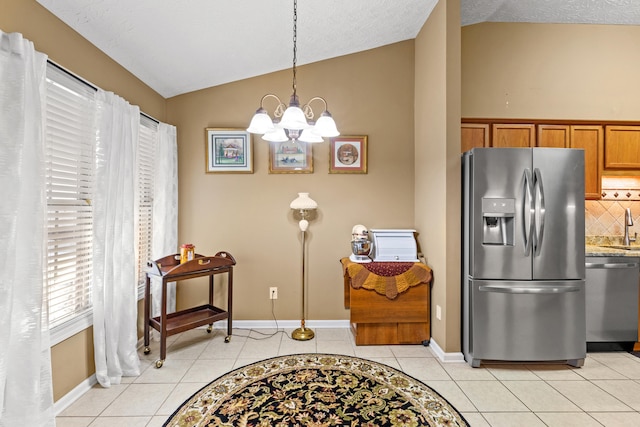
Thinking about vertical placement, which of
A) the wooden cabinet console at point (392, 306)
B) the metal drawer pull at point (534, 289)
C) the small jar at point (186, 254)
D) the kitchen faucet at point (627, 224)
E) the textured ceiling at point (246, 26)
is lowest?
the wooden cabinet console at point (392, 306)

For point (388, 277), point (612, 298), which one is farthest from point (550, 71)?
point (388, 277)

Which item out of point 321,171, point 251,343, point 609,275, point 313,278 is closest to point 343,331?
point 313,278

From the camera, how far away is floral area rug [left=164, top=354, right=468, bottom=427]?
185 cm

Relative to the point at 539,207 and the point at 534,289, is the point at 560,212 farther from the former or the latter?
the point at 534,289

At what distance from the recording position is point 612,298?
272cm

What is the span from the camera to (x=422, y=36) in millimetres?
3104

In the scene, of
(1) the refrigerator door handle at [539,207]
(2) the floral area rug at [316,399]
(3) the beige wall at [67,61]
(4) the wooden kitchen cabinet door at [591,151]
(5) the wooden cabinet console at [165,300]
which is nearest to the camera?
(3) the beige wall at [67,61]

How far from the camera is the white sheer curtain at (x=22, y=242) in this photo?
145 centimetres

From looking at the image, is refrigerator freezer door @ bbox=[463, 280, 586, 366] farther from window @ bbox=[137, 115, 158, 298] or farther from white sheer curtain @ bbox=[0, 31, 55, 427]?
window @ bbox=[137, 115, 158, 298]

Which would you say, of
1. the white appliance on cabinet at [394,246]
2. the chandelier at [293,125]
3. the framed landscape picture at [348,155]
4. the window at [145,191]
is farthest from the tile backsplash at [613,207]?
the window at [145,191]

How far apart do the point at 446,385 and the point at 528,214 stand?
143 centimetres

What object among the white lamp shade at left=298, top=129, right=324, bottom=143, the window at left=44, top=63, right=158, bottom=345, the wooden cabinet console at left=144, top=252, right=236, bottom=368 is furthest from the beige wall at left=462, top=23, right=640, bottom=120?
the window at left=44, top=63, right=158, bottom=345

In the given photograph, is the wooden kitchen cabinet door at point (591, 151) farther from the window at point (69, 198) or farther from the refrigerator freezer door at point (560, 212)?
the window at point (69, 198)

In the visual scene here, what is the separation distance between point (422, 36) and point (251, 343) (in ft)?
11.5
